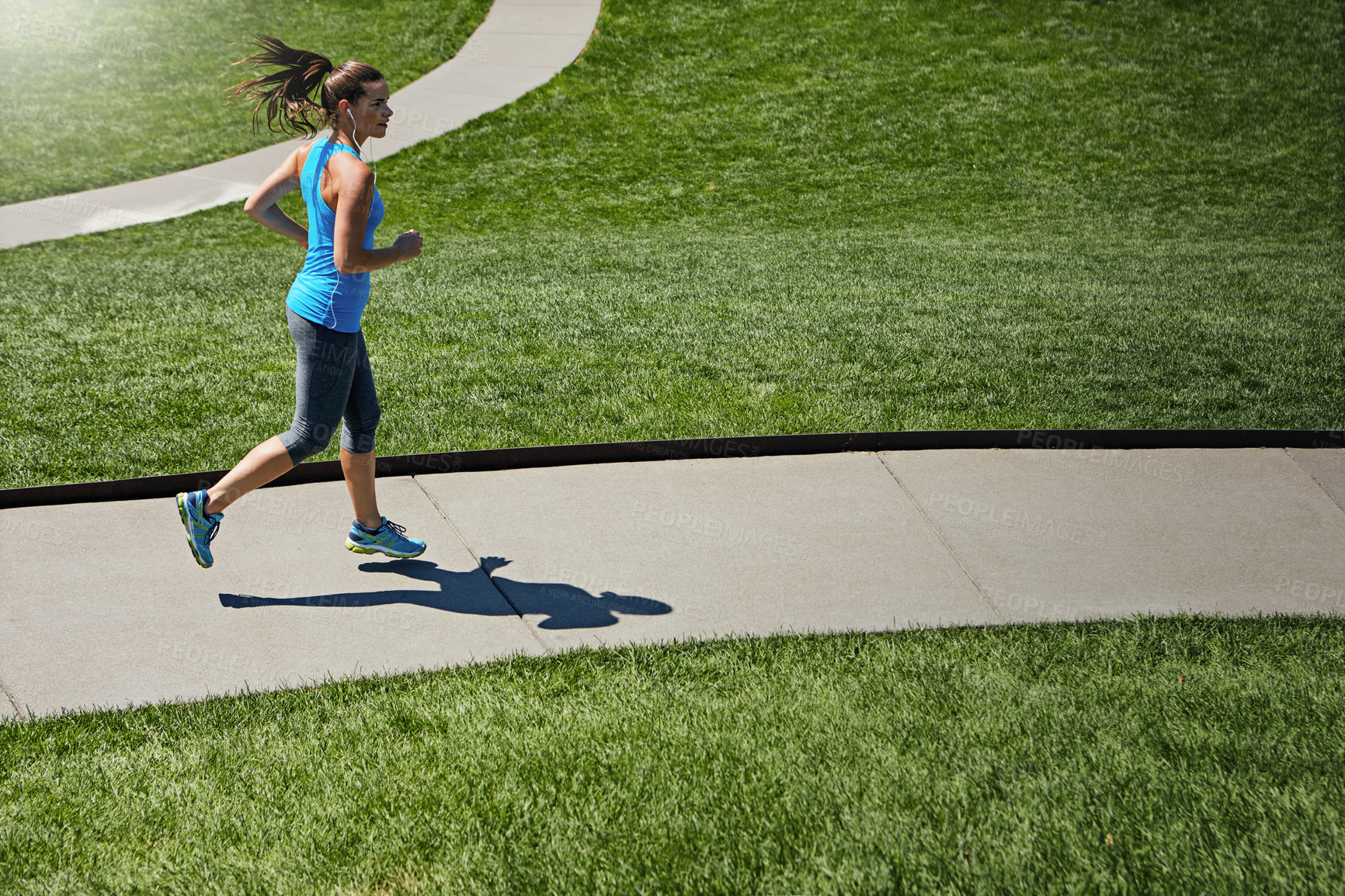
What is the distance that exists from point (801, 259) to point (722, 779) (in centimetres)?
747

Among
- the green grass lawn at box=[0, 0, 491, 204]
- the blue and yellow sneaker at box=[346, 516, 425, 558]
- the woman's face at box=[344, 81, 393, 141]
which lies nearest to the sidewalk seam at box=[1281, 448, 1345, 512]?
the blue and yellow sneaker at box=[346, 516, 425, 558]

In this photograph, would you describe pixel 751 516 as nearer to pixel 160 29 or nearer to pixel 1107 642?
pixel 1107 642

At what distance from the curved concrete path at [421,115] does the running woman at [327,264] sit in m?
7.73

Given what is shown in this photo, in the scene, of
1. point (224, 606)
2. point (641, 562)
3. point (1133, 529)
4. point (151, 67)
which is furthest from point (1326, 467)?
point (151, 67)

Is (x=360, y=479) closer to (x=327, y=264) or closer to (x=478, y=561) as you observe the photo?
(x=478, y=561)

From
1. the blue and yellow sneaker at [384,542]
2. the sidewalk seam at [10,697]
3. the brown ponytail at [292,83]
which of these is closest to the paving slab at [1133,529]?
the blue and yellow sneaker at [384,542]

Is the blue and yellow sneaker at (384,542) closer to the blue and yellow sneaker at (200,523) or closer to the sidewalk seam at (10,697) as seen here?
the blue and yellow sneaker at (200,523)

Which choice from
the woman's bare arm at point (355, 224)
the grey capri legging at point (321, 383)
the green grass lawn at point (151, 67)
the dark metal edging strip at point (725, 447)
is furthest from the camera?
the green grass lawn at point (151, 67)

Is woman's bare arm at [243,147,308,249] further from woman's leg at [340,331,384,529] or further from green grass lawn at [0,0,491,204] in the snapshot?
green grass lawn at [0,0,491,204]

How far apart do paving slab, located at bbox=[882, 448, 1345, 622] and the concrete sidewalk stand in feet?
0.04

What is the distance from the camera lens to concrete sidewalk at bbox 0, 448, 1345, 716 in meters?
3.89

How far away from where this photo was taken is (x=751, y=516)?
501cm

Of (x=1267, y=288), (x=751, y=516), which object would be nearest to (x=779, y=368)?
(x=751, y=516)

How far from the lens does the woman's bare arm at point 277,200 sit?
4.03 m
